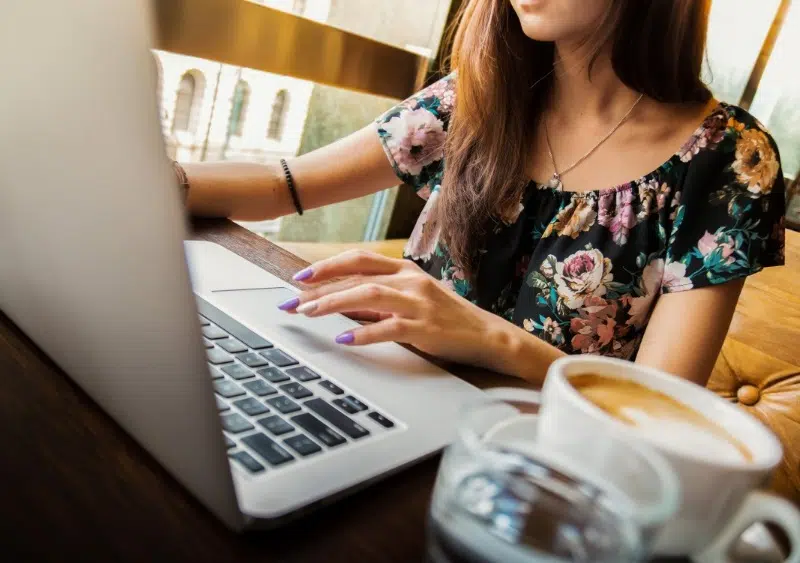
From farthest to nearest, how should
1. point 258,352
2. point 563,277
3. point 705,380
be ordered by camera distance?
1. point 563,277
2. point 705,380
3. point 258,352

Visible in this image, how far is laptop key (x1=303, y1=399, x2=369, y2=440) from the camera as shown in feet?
1.13

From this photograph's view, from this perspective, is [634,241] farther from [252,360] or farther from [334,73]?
[334,73]

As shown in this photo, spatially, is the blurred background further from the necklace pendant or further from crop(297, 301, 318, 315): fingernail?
crop(297, 301, 318, 315): fingernail

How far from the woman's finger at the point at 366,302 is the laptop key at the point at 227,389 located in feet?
0.50

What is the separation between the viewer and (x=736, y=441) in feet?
0.91

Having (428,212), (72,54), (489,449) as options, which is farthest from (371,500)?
(428,212)

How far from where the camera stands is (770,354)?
1.10 meters

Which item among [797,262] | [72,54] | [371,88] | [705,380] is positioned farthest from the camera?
[371,88]

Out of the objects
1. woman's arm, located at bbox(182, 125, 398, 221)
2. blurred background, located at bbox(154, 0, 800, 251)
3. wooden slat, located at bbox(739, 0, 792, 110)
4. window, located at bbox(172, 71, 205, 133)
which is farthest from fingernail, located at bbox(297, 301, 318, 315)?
wooden slat, located at bbox(739, 0, 792, 110)

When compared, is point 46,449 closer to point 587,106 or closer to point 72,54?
point 72,54

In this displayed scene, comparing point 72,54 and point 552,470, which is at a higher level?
point 72,54

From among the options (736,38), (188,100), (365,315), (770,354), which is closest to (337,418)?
(365,315)

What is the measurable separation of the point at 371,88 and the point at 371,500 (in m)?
1.50

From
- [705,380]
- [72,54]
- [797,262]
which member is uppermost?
[72,54]
